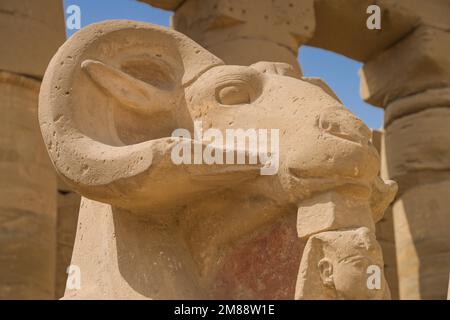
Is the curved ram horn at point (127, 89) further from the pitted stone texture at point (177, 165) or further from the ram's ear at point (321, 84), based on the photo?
the ram's ear at point (321, 84)

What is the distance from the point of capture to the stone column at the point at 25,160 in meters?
6.51

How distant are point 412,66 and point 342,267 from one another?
21.6 ft

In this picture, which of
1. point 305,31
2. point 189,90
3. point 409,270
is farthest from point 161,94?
point 409,270

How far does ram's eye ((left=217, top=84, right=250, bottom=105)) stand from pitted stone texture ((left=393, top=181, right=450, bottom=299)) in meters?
5.65

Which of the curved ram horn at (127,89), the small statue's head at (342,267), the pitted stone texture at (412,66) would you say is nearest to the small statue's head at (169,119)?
the curved ram horn at (127,89)

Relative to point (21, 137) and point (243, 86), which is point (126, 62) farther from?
point (21, 137)

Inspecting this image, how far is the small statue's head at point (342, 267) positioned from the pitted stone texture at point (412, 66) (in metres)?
6.44

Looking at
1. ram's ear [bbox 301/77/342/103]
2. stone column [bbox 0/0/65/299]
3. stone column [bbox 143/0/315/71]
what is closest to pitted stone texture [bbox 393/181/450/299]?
stone column [bbox 143/0/315/71]

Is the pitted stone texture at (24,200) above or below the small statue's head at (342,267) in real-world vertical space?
below

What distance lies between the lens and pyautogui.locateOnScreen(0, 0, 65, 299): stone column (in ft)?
21.4

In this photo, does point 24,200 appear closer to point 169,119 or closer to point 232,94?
point 169,119

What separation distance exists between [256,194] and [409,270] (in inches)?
241

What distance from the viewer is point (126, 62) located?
10.9 feet

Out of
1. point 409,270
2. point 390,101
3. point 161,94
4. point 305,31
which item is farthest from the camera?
point 390,101
